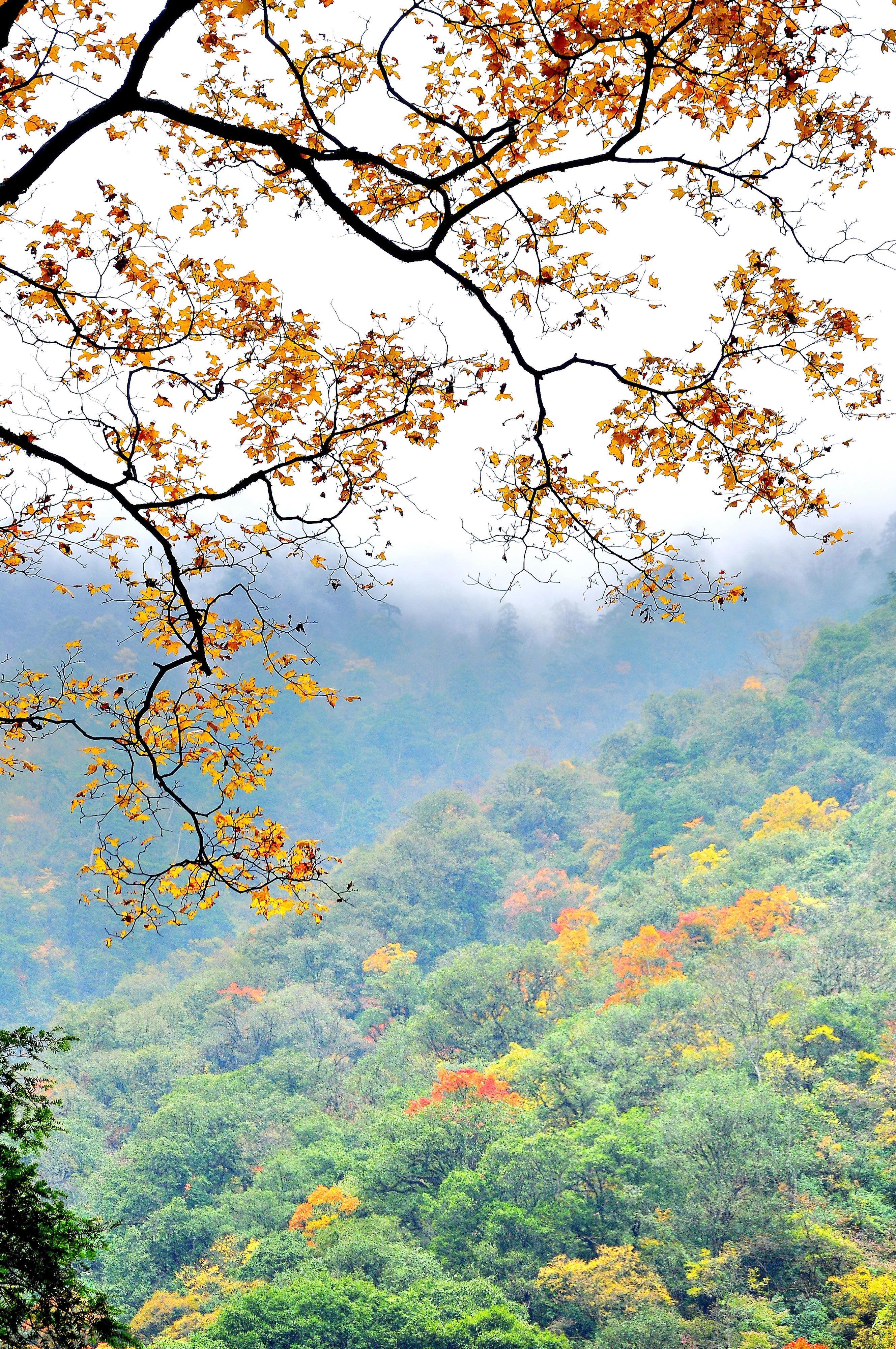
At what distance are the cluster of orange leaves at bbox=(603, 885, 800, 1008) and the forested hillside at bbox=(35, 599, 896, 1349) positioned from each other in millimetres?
82

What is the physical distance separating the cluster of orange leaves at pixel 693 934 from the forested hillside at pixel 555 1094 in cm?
8

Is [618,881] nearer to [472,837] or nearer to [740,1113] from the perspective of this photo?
[472,837]

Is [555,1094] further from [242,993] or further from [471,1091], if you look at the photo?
[242,993]

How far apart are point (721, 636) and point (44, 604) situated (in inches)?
2970

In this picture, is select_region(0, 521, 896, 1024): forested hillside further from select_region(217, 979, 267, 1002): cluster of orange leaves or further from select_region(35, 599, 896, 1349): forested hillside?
select_region(217, 979, 267, 1002): cluster of orange leaves

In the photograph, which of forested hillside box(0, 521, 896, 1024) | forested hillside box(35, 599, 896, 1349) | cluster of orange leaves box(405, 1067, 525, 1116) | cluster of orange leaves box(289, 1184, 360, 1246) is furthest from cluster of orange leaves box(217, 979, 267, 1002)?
forested hillside box(0, 521, 896, 1024)

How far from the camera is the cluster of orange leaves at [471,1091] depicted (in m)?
17.5

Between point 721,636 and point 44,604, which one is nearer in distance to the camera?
point 44,604

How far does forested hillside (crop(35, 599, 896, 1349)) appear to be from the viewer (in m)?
12.4

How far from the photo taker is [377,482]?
3818mm

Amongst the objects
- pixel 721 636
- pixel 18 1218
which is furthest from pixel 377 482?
pixel 721 636

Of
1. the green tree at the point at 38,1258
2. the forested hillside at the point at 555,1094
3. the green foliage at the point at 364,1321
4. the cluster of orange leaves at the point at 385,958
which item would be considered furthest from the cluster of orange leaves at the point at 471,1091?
the cluster of orange leaves at the point at 385,958

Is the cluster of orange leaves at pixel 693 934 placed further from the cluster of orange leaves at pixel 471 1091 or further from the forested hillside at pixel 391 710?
the forested hillside at pixel 391 710

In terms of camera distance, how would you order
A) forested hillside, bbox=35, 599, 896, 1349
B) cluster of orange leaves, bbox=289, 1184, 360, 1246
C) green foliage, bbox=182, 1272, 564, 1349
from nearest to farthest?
1. green foliage, bbox=182, 1272, 564, 1349
2. forested hillside, bbox=35, 599, 896, 1349
3. cluster of orange leaves, bbox=289, 1184, 360, 1246
